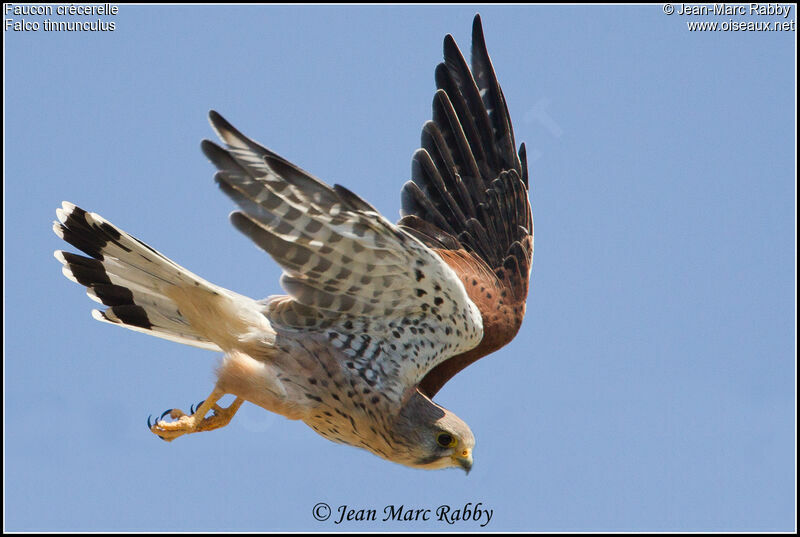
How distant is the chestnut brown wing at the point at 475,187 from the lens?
6.98m

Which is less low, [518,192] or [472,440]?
[518,192]

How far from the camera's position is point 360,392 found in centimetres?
614

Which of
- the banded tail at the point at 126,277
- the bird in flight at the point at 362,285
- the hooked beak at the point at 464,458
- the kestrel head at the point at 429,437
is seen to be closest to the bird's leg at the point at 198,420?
the bird in flight at the point at 362,285

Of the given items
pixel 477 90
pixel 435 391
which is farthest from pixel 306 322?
pixel 477 90

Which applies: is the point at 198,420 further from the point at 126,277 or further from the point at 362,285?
the point at 362,285

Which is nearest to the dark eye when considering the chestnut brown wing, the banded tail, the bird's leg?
the chestnut brown wing

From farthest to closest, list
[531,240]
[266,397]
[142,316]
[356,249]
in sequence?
1. [531,240]
2. [142,316]
3. [266,397]
4. [356,249]

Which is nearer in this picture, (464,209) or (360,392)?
(360,392)

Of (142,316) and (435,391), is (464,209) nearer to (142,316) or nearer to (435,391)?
(435,391)

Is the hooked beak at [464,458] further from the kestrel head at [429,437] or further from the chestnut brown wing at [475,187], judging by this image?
the chestnut brown wing at [475,187]

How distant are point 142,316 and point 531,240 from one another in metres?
2.69

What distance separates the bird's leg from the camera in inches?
247

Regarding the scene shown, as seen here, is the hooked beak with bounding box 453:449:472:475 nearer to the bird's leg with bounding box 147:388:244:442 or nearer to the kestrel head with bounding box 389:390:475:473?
the kestrel head with bounding box 389:390:475:473

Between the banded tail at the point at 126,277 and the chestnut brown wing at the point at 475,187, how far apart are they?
5.33ft
